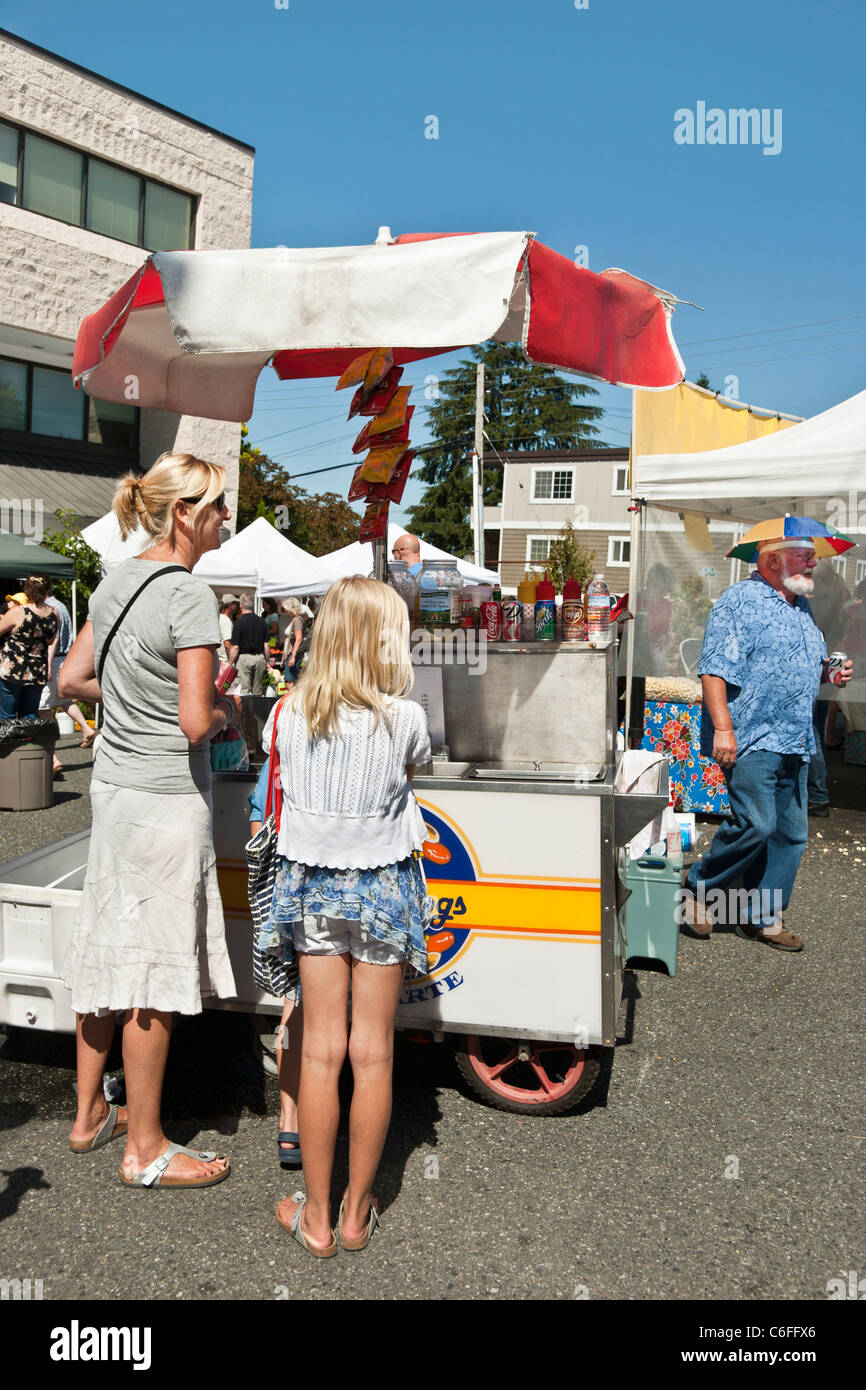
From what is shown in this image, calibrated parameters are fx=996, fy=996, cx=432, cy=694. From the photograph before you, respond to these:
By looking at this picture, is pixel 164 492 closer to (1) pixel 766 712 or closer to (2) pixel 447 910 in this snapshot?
(2) pixel 447 910

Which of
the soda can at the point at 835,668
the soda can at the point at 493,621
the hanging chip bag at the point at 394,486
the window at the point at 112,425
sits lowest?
the soda can at the point at 835,668

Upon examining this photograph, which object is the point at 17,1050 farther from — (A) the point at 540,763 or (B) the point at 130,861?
(A) the point at 540,763

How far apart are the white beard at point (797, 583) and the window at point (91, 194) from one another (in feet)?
56.5

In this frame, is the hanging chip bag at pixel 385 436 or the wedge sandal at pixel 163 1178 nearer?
the wedge sandal at pixel 163 1178

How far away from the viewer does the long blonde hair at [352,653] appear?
99.7 inches

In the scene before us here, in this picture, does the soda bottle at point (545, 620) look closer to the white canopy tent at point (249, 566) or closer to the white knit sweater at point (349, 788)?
the white knit sweater at point (349, 788)

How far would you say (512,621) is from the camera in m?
3.83

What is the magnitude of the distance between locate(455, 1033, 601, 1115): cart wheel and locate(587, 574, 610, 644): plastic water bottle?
1.47 metres

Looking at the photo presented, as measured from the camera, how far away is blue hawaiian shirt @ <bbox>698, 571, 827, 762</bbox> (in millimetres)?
4922

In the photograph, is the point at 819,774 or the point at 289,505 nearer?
the point at 819,774

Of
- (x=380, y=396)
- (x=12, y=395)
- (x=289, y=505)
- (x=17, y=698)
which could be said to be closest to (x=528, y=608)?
(x=380, y=396)

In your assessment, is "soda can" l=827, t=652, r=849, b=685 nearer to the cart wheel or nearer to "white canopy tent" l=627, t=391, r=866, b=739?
"white canopy tent" l=627, t=391, r=866, b=739

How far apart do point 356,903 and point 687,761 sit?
5.56 metres

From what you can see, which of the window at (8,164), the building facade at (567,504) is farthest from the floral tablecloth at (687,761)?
the building facade at (567,504)
